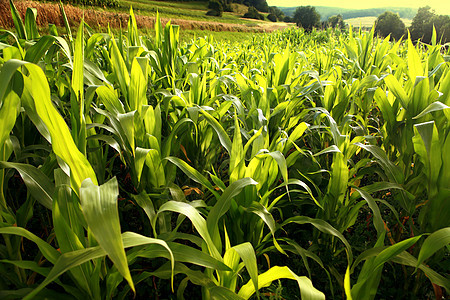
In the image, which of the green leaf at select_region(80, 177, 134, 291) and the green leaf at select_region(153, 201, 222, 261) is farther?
the green leaf at select_region(153, 201, 222, 261)

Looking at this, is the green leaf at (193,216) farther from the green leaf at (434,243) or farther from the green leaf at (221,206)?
the green leaf at (434,243)

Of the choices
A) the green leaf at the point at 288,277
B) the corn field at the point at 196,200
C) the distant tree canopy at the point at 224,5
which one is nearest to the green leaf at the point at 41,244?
the corn field at the point at 196,200

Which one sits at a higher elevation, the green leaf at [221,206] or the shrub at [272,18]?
the shrub at [272,18]

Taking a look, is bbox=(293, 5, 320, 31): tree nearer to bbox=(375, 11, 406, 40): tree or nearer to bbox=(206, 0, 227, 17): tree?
bbox=(375, 11, 406, 40): tree

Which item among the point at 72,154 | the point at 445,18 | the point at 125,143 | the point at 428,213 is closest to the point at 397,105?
the point at 428,213

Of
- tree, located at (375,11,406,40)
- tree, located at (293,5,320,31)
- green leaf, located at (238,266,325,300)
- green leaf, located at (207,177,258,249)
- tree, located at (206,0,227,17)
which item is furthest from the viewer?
tree, located at (293,5,320,31)

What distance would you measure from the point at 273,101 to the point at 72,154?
3.52 feet

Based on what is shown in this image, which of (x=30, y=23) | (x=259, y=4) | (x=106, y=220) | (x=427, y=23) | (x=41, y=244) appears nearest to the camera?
(x=106, y=220)

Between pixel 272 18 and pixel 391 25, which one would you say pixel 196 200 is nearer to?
pixel 391 25

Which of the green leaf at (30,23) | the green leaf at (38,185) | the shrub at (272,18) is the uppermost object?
the shrub at (272,18)

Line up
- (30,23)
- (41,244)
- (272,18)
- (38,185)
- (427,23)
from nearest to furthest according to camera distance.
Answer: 1. (41,244)
2. (38,185)
3. (30,23)
4. (427,23)
5. (272,18)

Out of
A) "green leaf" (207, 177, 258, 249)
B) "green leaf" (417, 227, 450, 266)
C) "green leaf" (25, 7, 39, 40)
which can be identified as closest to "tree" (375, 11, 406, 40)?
"green leaf" (25, 7, 39, 40)

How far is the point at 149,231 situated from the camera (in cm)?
87

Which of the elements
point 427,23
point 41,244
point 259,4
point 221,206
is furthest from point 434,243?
point 259,4
